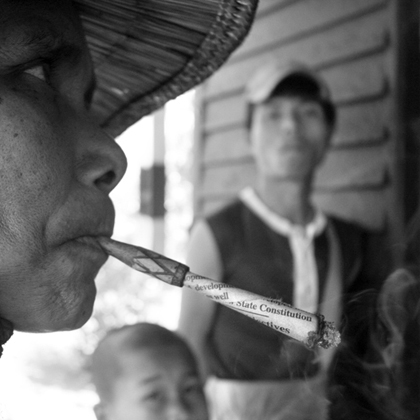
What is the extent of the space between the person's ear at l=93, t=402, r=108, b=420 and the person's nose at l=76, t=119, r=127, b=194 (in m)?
1.10

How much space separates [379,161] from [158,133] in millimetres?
1625

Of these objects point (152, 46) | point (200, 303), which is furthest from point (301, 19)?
point (152, 46)

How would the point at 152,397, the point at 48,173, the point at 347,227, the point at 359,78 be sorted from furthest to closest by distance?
the point at 359,78 < the point at 347,227 < the point at 152,397 < the point at 48,173

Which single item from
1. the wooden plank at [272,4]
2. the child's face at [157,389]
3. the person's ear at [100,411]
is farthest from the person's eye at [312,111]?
the person's ear at [100,411]

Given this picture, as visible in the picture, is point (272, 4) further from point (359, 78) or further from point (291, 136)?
point (291, 136)

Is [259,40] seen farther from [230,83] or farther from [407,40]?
[407,40]

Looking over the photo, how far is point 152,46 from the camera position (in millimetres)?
1158

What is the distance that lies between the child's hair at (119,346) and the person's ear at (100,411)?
0.08 ft

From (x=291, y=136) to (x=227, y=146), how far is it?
1.24m

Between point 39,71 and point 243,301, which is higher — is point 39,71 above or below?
above

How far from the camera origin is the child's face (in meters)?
1.72

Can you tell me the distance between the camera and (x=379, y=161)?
104 inches

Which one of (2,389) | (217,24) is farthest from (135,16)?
(2,389)

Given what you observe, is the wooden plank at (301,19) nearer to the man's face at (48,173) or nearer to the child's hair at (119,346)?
the child's hair at (119,346)
